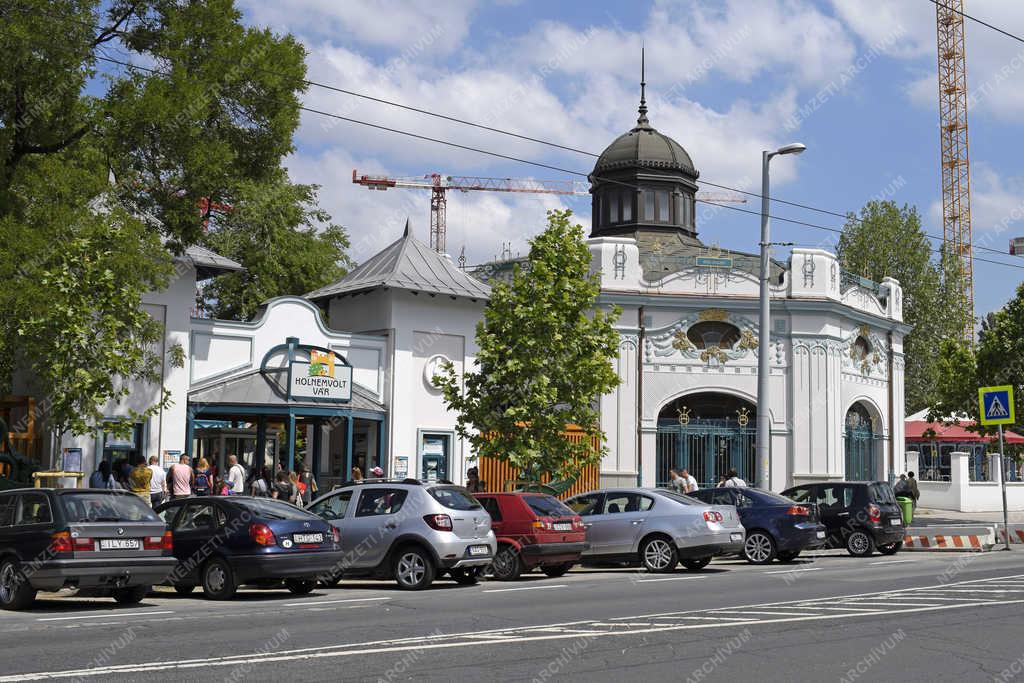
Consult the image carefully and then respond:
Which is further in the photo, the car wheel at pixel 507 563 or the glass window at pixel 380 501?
the car wheel at pixel 507 563

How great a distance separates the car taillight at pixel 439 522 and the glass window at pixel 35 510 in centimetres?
494

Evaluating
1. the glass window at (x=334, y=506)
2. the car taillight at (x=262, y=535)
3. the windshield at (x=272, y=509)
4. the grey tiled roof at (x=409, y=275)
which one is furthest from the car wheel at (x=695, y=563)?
the grey tiled roof at (x=409, y=275)

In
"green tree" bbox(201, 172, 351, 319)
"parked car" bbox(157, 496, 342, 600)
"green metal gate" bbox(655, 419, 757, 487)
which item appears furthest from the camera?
"green tree" bbox(201, 172, 351, 319)

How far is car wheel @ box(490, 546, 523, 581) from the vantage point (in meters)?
17.9

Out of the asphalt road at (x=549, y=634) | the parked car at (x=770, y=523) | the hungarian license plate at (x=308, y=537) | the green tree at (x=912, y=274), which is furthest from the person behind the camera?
the green tree at (x=912, y=274)

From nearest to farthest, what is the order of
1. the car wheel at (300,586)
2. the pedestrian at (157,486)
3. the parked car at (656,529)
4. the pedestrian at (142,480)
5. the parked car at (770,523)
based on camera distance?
the car wheel at (300,586) < the parked car at (656,529) < the parked car at (770,523) < the pedestrian at (142,480) < the pedestrian at (157,486)

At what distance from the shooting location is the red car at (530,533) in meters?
17.8

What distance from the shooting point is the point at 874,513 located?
22797 millimetres

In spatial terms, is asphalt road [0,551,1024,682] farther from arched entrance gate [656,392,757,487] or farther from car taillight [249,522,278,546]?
arched entrance gate [656,392,757,487]

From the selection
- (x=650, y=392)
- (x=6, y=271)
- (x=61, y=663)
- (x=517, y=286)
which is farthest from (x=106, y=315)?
(x=650, y=392)

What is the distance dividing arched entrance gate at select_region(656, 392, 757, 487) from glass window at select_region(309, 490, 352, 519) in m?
17.9

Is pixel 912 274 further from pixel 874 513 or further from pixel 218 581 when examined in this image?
pixel 218 581

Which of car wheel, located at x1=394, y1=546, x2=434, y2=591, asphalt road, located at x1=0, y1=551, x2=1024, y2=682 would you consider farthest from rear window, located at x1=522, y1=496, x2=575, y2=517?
car wheel, located at x1=394, y1=546, x2=434, y2=591

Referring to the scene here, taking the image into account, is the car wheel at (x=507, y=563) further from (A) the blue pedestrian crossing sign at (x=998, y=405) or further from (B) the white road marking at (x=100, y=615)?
(A) the blue pedestrian crossing sign at (x=998, y=405)
